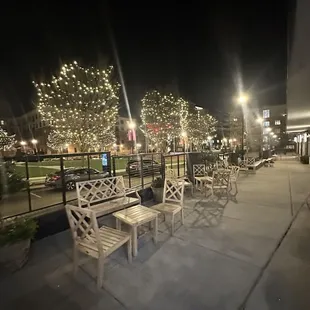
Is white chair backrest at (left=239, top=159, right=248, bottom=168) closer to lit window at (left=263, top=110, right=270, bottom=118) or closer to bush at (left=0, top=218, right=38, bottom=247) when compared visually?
bush at (left=0, top=218, right=38, bottom=247)

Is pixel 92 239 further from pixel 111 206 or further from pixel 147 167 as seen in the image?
pixel 147 167

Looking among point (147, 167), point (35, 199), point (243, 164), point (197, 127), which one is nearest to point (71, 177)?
point (35, 199)

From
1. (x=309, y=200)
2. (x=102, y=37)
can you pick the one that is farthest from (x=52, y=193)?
(x=309, y=200)

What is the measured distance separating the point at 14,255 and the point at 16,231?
0.99 ft

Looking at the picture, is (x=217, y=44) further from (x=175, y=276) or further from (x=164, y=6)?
(x=175, y=276)

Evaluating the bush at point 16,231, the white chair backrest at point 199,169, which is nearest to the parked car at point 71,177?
the white chair backrest at point 199,169

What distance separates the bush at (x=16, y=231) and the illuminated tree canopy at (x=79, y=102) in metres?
12.4

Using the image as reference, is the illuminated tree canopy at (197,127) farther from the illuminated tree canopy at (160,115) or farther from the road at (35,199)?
the road at (35,199)

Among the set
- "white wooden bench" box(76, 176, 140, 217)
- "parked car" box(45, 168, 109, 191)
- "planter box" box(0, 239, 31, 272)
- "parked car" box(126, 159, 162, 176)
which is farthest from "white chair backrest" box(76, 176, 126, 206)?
"parked car" box(45, 168, 109, 191)

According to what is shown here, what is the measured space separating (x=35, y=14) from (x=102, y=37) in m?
3.52

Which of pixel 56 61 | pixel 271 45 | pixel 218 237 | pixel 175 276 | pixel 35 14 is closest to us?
pixel 175 276

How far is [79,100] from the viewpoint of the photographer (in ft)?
46.4

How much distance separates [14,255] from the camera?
270 centimetres

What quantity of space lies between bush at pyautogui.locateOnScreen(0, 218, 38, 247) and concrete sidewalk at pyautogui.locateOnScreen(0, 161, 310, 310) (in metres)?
0.42
